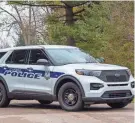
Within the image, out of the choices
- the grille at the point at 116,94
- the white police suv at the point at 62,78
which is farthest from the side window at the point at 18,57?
the grille at the point at 116,94

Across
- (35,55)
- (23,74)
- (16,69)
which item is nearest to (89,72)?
(35,55)

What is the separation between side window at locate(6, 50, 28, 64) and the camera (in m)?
12.3

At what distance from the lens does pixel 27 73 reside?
1198cm

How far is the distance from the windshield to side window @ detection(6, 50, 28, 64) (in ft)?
2.65

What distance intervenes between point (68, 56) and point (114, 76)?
4.92 feet

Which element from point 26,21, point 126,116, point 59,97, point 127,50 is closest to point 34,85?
point 59,97

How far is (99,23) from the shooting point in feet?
92.4

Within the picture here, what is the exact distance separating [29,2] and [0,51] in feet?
56.9

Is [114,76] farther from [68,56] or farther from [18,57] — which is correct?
[18,57]

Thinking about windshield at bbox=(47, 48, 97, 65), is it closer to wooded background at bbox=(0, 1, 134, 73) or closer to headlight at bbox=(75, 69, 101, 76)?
headlight at bbox=(75, 69, 101, 76)

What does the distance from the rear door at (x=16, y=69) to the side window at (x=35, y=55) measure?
0.20 meters

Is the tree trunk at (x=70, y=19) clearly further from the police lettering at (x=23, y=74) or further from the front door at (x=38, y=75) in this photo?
the front door at (x=38, y=75)

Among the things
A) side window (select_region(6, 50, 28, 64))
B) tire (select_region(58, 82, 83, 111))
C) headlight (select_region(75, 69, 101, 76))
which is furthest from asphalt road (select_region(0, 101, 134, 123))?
side window (select_region(6, 50, 28, 64))

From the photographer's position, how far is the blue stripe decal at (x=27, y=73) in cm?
1134
